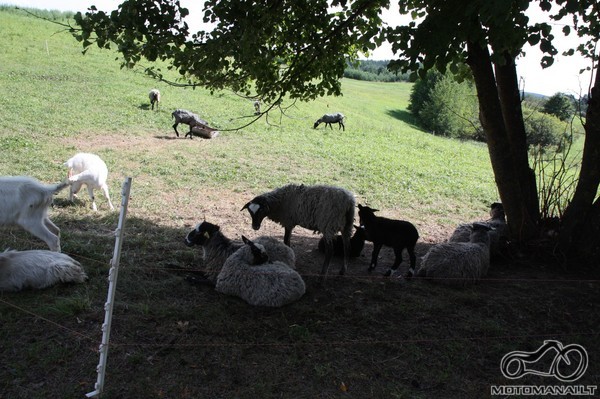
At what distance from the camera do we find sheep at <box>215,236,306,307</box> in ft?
17.2

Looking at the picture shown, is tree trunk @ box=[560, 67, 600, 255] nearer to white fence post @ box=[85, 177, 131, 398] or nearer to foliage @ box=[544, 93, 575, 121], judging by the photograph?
white fence post @ box=[85, 177, 131, 398]

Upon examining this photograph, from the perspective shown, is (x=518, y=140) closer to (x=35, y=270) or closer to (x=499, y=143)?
(x=499, y=143)

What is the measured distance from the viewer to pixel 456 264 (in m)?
6.17

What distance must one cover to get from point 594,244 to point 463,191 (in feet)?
20.0

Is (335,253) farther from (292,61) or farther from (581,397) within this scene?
(581,397)

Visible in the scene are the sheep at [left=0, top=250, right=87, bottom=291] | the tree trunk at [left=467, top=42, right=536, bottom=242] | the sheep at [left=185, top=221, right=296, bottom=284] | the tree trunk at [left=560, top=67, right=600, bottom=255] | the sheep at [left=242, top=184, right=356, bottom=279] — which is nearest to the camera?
the sheep at [left=0, top=250, right=87, bottom=291]

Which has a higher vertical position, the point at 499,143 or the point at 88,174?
the point at 499,143

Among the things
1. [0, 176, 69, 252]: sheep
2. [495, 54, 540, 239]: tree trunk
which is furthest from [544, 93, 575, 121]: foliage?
[0, 176, 69, 252]: sheep

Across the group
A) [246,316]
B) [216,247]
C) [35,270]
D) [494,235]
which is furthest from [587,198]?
[35,270]

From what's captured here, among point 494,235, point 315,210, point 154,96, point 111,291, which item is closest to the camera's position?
point 111,291

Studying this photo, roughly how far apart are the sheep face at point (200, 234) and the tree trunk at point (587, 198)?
17.8ft

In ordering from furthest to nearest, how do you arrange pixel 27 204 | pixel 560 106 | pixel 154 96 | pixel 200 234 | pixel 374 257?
pixel 560 106
pixel 154 96
pixel 374 257
pixel 200 234
pixel 27 204

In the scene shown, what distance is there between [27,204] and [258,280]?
319 cm

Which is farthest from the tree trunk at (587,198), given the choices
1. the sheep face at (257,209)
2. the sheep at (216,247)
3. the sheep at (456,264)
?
the sheep face at (257,209)
